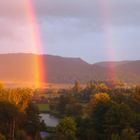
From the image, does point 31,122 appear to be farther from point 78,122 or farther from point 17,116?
point 78,122

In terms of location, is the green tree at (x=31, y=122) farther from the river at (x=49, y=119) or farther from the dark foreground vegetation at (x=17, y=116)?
the river at (x=49, y=119)

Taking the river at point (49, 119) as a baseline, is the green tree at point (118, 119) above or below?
above

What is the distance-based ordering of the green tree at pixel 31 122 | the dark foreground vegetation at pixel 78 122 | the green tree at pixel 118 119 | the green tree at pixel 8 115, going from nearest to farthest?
the dark foreground vegetation at pixel 78 122 → the green tree at pixel 118 119 → the green tree at pixel 8 115 → the green tree at pixel 31 122

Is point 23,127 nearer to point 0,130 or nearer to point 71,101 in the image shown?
Result: point 0,130

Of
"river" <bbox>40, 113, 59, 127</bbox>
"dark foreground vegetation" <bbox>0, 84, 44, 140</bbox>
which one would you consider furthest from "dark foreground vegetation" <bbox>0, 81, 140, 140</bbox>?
"river" <bbox>40, 113, 59, 127</bbox>

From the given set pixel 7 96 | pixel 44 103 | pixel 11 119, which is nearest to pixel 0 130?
pixel 11 119

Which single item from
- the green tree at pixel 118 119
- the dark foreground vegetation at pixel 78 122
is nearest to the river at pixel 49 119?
the dark foreground vegetation at pixel 78 122

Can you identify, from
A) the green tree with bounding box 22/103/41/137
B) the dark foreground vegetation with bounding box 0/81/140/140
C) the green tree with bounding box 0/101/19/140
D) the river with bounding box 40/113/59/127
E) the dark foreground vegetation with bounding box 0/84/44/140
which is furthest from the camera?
the river with bounding box 40/113/59/127

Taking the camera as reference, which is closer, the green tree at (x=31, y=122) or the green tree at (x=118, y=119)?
the green tree at (x=118, y=119)

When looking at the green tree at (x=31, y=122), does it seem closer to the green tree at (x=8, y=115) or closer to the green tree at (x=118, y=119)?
the green tree at (x=8, y=115)

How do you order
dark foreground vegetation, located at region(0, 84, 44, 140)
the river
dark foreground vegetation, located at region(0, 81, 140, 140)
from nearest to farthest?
dark foreground vegetation, located at region(0, 81, 140, 140) < dark foreground vegetation, located at region(0, 84, 44, 140) < the river

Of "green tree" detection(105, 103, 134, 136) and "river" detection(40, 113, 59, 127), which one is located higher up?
"green tree" detection(105, 103, 134, 136)

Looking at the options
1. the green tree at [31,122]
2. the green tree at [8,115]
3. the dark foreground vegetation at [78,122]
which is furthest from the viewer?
the green tree at [31,122]

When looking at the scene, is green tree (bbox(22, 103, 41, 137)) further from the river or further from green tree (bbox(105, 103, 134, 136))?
green tree (bbox(105, 103, 134, 136))
